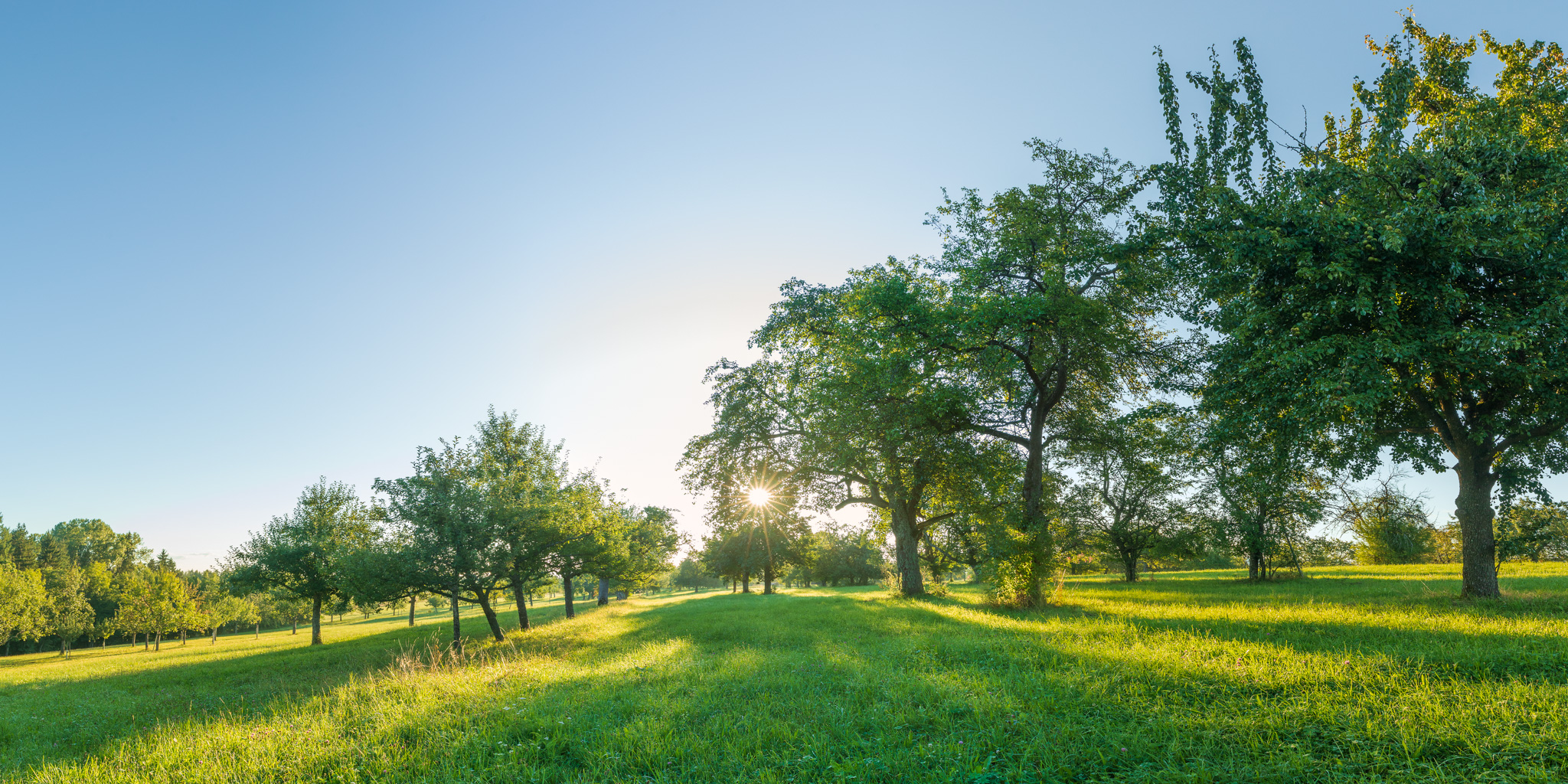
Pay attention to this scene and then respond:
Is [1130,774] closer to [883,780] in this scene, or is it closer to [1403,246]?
[883,780]

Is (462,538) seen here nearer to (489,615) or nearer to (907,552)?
(489,615)

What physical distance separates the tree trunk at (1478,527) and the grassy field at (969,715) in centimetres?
57

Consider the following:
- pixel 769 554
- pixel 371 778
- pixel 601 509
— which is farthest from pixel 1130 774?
pixel 769 554

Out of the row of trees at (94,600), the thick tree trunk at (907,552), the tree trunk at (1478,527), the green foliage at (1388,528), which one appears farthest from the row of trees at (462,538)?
the green foliage at (1388,528)

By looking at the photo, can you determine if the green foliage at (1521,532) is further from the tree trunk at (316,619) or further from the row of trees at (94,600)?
the row of trees at (94,600)

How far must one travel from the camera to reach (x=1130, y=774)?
4.91 meters

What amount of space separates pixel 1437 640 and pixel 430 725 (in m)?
13.8

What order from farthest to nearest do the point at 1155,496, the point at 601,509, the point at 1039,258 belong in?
the point at 1155,496 → the point at 601,509 → the point at 1039,258

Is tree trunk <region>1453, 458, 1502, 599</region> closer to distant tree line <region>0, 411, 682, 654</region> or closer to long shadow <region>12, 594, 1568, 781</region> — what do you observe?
long shadow <region>12, 594, 1568, 781</region>

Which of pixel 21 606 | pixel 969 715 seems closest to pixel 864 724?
pixel 969 715

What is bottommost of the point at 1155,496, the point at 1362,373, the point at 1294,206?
the point at 1155,496

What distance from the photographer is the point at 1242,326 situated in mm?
12430

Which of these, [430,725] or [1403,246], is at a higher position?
[1403,246]

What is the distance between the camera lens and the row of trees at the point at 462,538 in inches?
839
